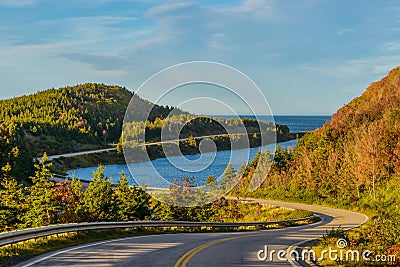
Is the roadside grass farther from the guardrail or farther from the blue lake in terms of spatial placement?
the blue lake

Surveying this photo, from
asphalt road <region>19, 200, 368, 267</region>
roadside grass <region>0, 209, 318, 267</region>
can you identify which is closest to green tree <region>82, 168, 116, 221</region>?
roadside grass <region>0, 209, 318, 267</region>

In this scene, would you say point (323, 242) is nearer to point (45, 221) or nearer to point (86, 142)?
point (45, 221)

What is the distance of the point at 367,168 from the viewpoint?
51.0 m

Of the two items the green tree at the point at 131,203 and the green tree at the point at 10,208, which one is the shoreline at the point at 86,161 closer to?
the green tree at the point at 10,208

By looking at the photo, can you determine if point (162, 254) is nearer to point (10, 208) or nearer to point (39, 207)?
point (39, 207)

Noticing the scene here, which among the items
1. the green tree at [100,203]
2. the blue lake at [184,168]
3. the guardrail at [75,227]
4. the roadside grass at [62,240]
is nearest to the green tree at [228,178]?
the blue lake at [184,168]

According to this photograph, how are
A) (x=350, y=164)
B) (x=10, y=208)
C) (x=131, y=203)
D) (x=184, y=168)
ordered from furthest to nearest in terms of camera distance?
(x=350, y=164)
(x=184, y=168)
(x=10, y=208)
(x=131, y=203)

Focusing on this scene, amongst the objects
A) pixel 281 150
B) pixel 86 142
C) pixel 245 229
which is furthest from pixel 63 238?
pixel 86 142

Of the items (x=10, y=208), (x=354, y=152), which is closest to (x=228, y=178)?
(x=354, y=152)

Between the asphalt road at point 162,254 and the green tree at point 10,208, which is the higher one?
the asphalt road at point 162,254

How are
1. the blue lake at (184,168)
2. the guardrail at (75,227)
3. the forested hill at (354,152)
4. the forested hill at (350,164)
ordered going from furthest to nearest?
Result: the forested hill at (354,152), the forested hill at (350,164), the blue lake at (184,168), the guardrail at (75,227)

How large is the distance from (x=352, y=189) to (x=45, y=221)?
33.8m

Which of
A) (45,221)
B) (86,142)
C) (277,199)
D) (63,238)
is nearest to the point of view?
(63,238)

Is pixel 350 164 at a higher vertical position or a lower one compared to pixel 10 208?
higher
